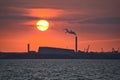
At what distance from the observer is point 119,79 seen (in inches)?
3907

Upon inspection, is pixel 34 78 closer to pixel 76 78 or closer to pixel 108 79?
pixel 76 78

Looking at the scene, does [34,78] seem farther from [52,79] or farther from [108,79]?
[108,79]

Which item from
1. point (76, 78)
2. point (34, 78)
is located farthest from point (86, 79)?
point (34, 78)

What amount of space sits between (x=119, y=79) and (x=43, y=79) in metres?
14.2

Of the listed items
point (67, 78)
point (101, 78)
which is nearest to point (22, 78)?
point (67, 78)

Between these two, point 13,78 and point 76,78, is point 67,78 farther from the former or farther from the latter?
point 13,78

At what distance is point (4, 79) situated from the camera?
97.6 metres

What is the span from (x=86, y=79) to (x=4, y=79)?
49.8 feet

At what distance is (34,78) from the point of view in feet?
333

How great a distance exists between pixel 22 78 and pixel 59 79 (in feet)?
24.4

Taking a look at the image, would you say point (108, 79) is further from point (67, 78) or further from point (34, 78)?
point (34, 78)

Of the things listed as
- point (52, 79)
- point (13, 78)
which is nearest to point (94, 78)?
point (52, 79)

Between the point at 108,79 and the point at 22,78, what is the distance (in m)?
16.3

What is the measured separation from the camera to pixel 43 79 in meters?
99.1
